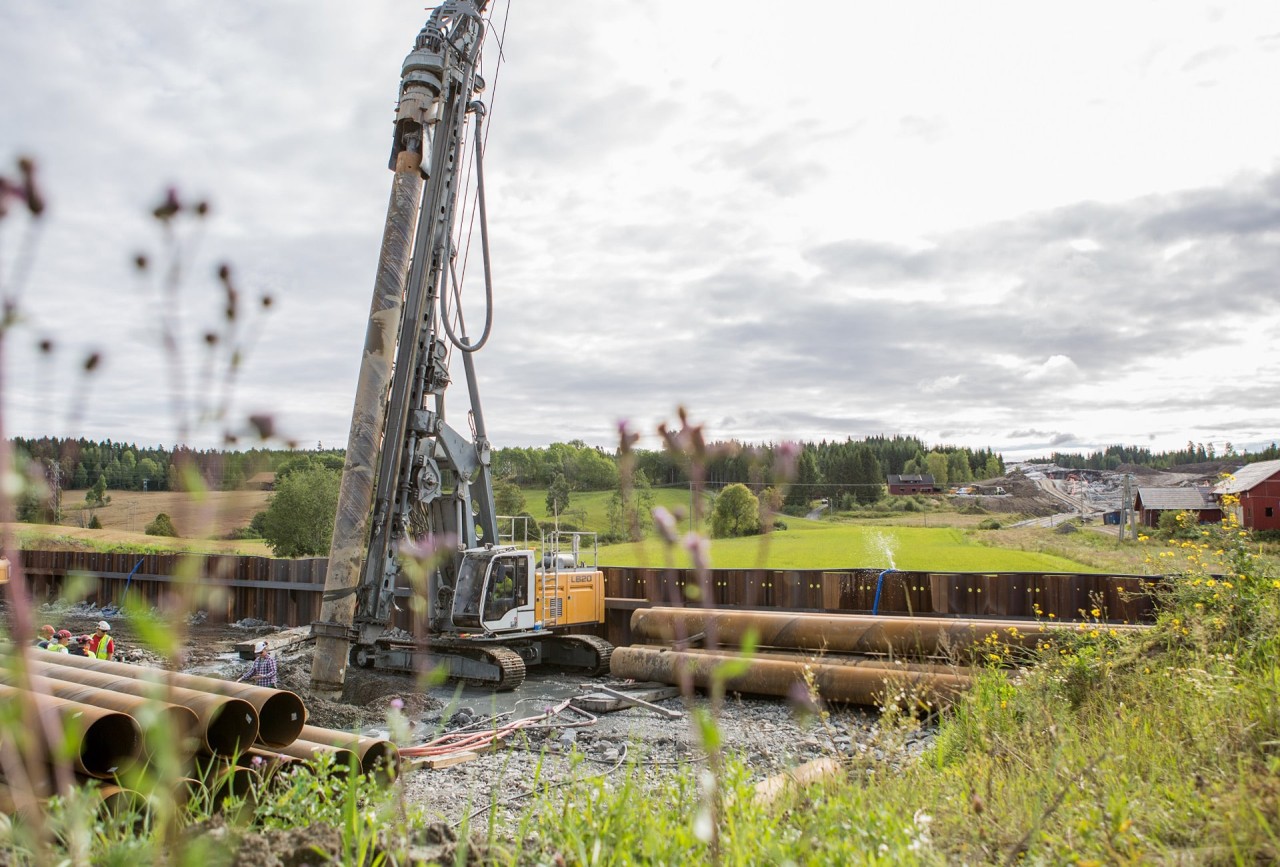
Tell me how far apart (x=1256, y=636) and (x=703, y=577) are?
6.95 meters

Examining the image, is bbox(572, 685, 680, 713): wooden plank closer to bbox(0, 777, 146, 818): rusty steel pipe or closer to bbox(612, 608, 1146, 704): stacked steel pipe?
bbox(612, 608, 1146, 704): stacked steel pipe

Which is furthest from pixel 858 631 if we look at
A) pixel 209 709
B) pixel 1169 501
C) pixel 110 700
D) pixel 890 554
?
pixel 1169 501

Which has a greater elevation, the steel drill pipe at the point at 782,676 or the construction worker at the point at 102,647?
the construction worker at the point at 102,647

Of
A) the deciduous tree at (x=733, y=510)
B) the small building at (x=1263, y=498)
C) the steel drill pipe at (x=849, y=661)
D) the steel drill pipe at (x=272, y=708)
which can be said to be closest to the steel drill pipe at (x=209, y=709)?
the steel drill pipe at (x=272, y=708)

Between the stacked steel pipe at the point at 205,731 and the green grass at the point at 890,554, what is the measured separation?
74.4ft

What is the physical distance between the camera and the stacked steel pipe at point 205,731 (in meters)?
4.09

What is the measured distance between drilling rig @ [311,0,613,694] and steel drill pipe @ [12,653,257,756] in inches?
237

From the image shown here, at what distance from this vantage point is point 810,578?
659 inches

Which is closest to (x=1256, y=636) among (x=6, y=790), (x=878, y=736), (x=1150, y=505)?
(x=878, y=736)

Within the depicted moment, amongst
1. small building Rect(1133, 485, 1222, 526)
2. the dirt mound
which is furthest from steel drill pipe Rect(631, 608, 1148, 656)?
the dirt mound

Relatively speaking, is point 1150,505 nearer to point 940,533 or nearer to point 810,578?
point 940,533

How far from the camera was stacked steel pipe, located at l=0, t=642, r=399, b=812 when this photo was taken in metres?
4.09

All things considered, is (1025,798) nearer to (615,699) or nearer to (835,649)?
(615,699)

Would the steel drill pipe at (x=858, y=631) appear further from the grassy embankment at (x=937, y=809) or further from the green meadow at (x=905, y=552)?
the green meadow at (x=905, y=552)
